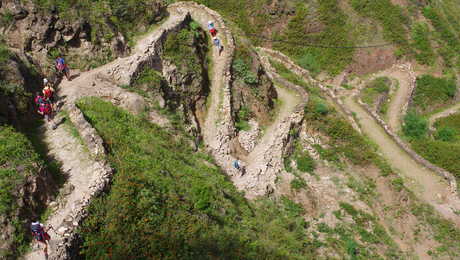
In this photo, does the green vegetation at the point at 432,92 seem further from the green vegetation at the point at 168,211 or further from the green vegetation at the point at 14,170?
the green vegetation at the point at 14,170

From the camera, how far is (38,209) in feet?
43.4

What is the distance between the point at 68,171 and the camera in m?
15.5

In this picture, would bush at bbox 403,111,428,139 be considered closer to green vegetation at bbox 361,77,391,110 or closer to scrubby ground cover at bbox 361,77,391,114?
scrubby ground cover at bbox 361,77,391,114

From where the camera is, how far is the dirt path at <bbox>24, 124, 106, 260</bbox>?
12.7 m

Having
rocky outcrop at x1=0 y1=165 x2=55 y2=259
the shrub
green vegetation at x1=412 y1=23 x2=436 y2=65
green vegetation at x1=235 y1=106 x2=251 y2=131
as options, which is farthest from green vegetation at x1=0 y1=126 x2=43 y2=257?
green vegetation at x1=412 y1=23 x2=436 y2=65

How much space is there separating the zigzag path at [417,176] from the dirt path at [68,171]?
25.6 meters

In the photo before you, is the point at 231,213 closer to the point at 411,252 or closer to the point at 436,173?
the point at 411,252

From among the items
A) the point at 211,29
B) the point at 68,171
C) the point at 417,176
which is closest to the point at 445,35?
the point at 417,176

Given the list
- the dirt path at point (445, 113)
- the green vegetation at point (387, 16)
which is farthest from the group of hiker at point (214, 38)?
the dirt path at point (445, 113)

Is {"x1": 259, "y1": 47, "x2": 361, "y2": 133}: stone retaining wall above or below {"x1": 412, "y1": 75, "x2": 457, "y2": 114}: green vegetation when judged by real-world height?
above

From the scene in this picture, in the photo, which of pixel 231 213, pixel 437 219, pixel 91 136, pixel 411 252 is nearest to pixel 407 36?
pixel 437 219

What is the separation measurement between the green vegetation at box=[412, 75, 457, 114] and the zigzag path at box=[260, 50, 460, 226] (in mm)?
15165

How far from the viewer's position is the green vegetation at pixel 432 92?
4694cm

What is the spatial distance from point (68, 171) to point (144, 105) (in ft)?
24.3
